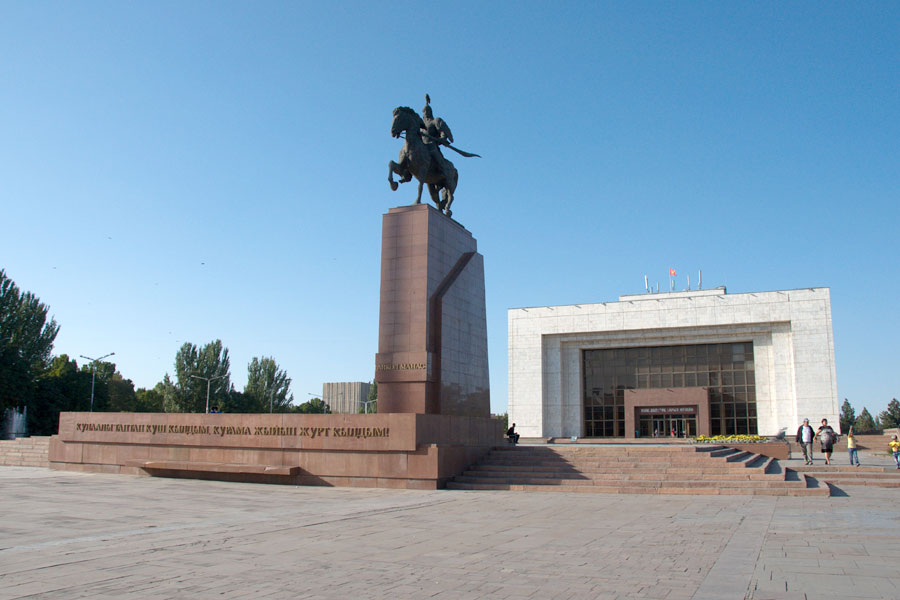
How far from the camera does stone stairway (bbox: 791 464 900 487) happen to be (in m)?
16.7

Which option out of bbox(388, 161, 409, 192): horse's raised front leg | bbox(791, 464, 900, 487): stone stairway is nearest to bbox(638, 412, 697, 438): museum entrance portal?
bbox(791, 464, 900, 487): stone stairway

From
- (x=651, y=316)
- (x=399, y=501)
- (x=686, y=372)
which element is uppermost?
(x=651, y=316)

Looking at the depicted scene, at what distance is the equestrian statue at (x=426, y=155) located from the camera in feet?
67.5

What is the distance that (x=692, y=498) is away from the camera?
1389 centimetres

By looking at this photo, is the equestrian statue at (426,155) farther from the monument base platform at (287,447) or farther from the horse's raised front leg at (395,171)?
the monument base platform at (287,447)

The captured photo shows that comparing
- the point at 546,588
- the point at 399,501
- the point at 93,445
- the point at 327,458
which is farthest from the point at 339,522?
the point at 93,445

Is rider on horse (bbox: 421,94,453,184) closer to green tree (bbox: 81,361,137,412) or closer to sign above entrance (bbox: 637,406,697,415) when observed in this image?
sign above entrance (bbox: 637,406,697,415)

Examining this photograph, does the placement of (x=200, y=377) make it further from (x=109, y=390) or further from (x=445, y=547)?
(x=445, y=547)

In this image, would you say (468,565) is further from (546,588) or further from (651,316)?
(651,316)

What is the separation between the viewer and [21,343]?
42.1 meters

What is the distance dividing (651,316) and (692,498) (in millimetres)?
35895

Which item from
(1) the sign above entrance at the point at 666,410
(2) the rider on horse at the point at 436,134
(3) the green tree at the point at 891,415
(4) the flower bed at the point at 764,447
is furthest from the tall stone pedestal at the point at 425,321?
(3) the green tree at the point at 891,415

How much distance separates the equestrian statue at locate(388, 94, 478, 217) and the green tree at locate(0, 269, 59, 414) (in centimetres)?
2990

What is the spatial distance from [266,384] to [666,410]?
35577mm
